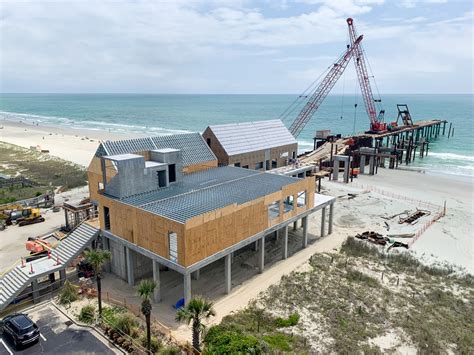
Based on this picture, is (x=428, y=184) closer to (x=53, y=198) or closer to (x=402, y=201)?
(x=402, y=201)

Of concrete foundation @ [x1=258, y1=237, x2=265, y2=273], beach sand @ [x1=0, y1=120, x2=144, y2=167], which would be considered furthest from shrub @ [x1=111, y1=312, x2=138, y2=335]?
beach sand @ [x1=0, y1=120, x2=144, y2=167]

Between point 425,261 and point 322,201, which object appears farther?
point 322,201

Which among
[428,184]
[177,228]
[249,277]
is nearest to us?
[177,228]

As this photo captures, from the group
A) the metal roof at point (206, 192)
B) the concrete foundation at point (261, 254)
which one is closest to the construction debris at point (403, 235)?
the metal roof at point (206, 192)

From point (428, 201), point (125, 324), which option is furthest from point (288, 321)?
point (428, 201)

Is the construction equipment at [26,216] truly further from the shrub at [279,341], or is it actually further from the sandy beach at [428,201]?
the sandy beach at [428,201]

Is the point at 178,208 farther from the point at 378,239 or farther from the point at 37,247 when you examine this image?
the point at 378,239

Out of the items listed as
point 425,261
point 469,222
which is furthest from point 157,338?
point 469,222
